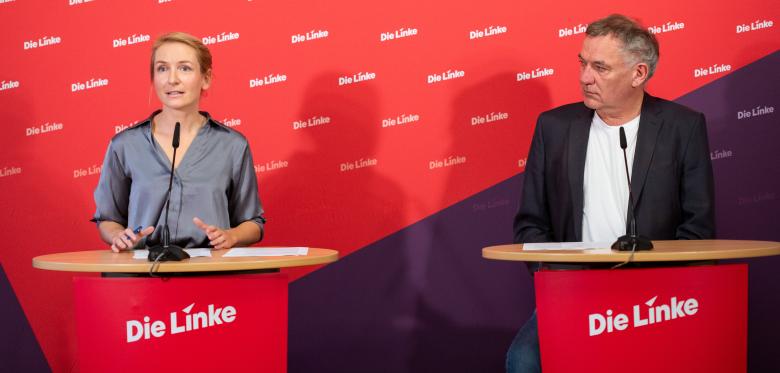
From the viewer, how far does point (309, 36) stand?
4070 millimetres

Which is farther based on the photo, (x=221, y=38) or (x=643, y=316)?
(x=221, y=38)

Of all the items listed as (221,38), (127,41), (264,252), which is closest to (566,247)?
(264,252)

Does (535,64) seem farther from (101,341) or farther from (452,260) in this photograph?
(101,341)

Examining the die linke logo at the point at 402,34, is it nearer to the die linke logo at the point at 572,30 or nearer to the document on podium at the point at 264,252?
the die linke logo at the point at 572,30

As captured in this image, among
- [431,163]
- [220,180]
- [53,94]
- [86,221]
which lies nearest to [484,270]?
[431,163]

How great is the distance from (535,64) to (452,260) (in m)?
1.00

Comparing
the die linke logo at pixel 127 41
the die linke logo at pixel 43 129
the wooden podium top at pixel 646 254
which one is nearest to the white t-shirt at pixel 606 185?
the wooden podium top at pixel 646 254

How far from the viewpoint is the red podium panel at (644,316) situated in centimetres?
248

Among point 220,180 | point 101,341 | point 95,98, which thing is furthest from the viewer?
point 95,98

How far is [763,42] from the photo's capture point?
410 cm

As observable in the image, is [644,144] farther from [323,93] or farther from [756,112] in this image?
[323,93]

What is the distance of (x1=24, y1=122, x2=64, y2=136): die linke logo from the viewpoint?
159 inches

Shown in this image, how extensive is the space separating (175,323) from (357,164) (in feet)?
5.76

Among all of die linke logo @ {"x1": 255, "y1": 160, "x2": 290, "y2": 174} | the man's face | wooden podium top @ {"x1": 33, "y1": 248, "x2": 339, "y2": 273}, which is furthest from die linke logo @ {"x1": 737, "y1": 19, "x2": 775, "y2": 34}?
wooden podium top @ {"x1": 33, "y1": 248, "x2": 339, "y2": 273}
